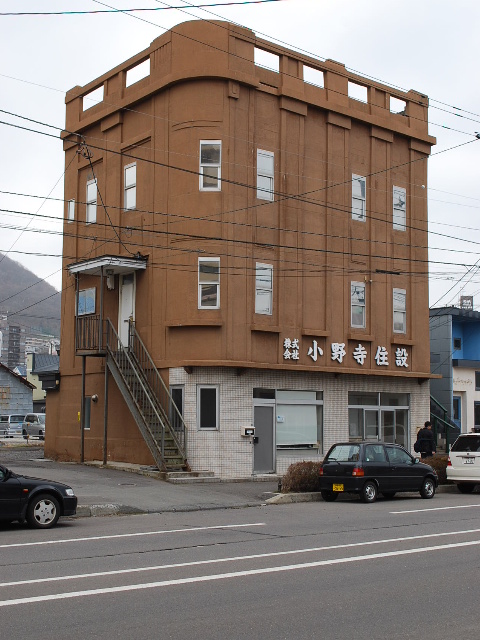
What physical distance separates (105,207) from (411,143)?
37.3 feet

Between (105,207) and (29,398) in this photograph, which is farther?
(29,398)

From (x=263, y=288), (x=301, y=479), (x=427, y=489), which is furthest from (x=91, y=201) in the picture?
(x=427, y=489)

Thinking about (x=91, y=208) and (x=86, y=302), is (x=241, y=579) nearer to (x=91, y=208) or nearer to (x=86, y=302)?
(x=86, y=302)

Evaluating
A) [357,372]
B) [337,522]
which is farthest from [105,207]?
[337,522]

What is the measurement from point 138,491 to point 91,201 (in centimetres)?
1236

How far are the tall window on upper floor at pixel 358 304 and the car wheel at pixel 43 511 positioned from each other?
15336 mm

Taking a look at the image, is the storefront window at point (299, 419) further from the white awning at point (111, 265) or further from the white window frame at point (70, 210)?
the white window frame at point (70, 210)

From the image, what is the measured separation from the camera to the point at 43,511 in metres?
14.4

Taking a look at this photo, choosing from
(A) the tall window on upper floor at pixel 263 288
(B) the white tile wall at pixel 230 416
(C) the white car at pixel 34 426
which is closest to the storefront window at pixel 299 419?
(B) the white tile wall at pixel 230 416

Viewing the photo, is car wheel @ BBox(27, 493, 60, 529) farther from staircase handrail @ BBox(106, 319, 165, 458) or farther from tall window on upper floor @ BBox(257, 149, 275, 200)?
tall window on upper floor @ BBox(257, 149, 275, 200)

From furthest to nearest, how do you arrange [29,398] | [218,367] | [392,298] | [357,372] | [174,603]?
[29,398], [392,298], [357,372], [218,367], [174,603]

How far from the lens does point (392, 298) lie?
29.2 m

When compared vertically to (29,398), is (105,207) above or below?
above

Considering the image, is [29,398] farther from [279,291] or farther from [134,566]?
[134,566]
